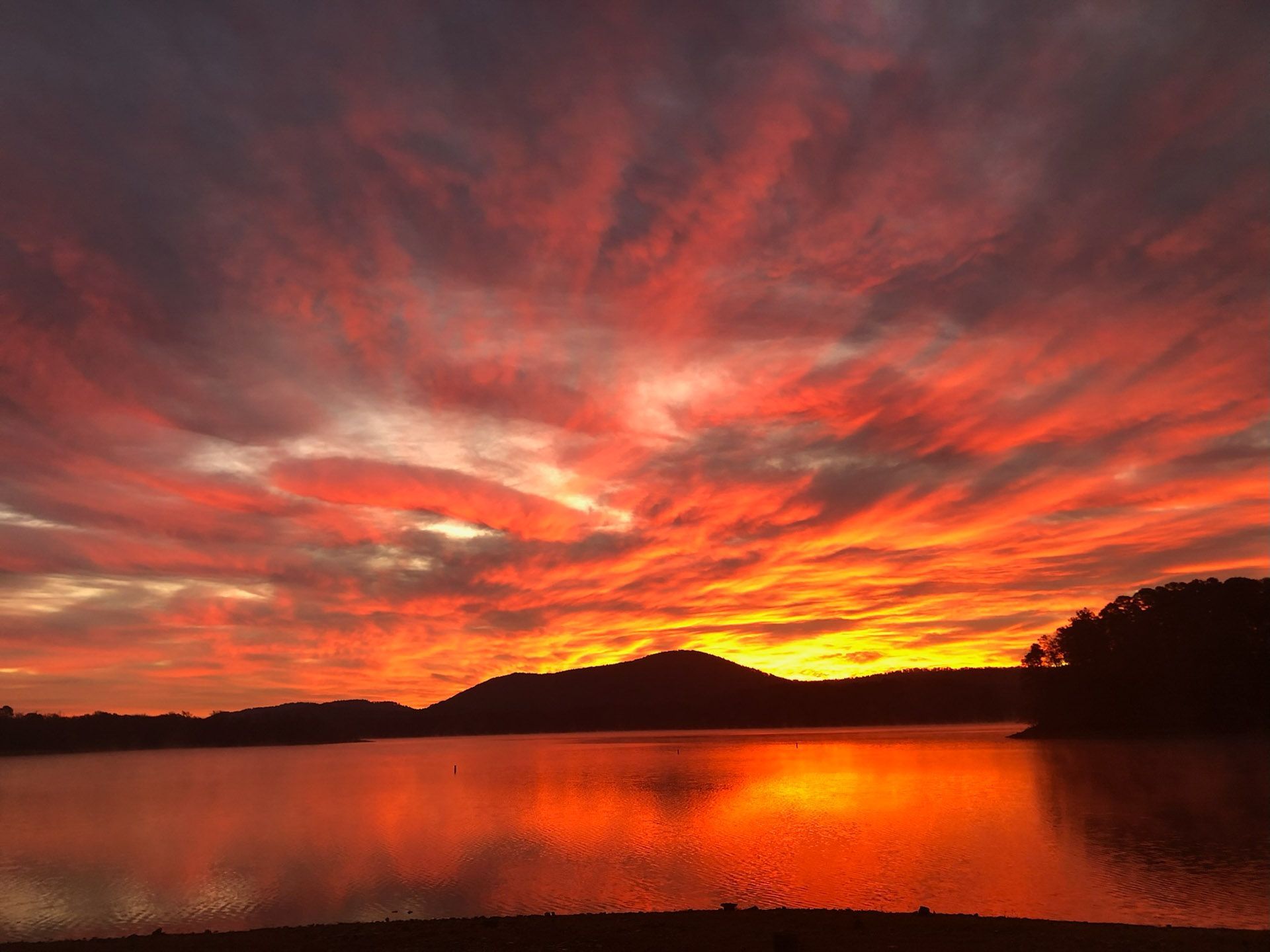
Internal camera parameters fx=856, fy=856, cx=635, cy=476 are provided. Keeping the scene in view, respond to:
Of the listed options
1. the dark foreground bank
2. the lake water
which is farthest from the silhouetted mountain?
the dark foreground bank

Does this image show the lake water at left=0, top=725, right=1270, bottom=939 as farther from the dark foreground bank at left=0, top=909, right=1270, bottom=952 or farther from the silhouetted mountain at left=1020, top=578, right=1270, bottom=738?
the silhouetted mountain at left=1020, top=578, right=1270, bottom=738

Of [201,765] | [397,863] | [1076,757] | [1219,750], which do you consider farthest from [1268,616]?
[201,765]

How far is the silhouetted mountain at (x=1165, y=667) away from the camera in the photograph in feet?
384

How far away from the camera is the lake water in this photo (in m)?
31.5

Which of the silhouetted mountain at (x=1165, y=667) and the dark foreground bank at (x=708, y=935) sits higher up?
the silhouetted mountain at (x=1165, y=667)

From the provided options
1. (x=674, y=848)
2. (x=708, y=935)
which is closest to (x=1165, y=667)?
(x=674, y=848)

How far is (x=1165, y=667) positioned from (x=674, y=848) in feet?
361

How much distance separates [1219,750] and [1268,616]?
33.2m

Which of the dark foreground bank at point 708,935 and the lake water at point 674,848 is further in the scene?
the lake water at point 674,848

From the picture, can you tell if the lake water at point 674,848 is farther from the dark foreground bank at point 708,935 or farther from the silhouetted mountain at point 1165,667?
the silhouetted mountain at point 1165,667

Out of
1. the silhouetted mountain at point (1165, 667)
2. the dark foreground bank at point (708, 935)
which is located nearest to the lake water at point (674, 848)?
the dark foreground bank at point (708, 935)

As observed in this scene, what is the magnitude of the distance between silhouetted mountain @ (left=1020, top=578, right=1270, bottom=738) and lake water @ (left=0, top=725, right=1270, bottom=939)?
1020 inches

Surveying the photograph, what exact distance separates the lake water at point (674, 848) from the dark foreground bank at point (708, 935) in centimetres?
526

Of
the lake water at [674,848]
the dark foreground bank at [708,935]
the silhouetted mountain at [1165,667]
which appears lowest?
the dark foreground bank at [708,935]
